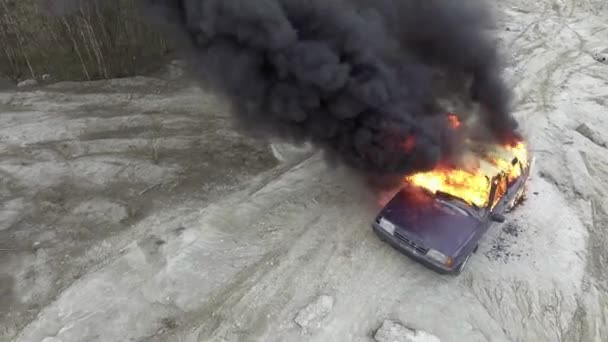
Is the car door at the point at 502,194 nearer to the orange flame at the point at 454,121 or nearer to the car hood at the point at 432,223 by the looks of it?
the car hood at the point at 432,223

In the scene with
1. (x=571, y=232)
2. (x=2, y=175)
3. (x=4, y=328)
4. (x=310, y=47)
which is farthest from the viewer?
(x=2, y=175)

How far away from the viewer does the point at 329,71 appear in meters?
7.70

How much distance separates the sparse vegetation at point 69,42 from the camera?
505 inches

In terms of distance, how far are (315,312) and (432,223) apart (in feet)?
8.14

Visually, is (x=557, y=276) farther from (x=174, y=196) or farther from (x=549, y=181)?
(x=174, y=196)

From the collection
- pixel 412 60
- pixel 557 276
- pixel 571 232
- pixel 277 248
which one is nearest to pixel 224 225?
pixel 277 248

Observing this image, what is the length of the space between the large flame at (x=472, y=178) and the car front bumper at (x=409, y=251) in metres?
1.21

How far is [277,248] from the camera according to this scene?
27.0 ft

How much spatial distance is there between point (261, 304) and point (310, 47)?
4.35 meters

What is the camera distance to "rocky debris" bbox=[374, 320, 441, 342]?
6.74m

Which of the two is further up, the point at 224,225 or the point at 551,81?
the point at 551,81

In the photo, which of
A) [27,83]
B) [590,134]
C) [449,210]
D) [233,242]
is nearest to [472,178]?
[449,210]

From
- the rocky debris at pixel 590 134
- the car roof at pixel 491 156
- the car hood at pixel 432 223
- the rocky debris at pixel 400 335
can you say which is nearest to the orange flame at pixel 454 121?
the car roof at pixel 491 156

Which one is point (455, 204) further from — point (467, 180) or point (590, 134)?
point (590, 134)
